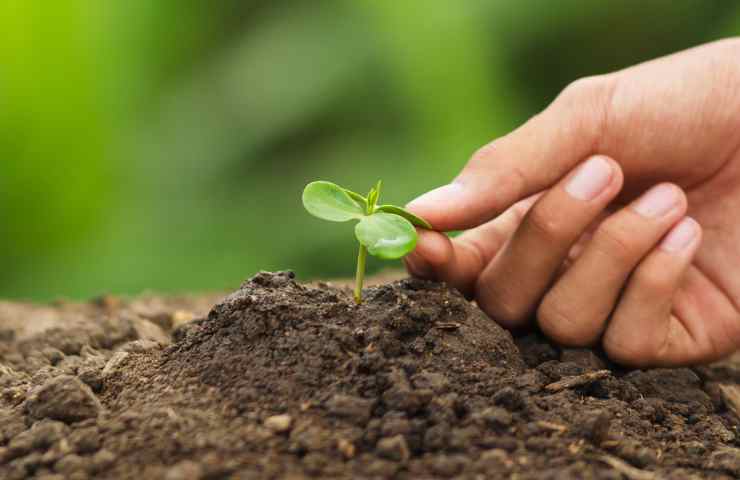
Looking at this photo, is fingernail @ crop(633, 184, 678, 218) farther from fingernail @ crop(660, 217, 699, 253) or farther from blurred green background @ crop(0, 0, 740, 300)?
blurred green background @ crop(0, 0, 740, 300)

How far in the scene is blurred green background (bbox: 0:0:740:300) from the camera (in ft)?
10.8

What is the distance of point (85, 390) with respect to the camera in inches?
41.4

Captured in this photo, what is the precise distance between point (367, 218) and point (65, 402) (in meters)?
0.48

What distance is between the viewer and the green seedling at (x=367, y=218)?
111 centimetres

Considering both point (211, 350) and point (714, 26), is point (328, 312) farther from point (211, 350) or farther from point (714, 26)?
point (714, 26)

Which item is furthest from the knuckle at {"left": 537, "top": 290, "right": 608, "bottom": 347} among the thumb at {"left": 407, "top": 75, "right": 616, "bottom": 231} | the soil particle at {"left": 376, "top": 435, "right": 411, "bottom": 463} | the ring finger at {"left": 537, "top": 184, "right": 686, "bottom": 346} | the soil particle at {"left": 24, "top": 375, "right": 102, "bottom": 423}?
the soil particle at {"left": 24, "top": 375, "right": 102, "bottom": 423}

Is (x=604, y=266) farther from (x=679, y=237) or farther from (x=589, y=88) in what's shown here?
(x=589, y=88)

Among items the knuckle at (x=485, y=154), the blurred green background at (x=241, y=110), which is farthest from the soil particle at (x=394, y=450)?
the blurred green background at (x=241, y=110)

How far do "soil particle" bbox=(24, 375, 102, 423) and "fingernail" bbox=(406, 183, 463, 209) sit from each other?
575mm

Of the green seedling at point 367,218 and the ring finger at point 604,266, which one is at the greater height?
the green seedling at point 367,218

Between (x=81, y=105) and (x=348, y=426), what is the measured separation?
2.83 m

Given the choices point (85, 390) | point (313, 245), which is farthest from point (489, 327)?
point (313, 245)

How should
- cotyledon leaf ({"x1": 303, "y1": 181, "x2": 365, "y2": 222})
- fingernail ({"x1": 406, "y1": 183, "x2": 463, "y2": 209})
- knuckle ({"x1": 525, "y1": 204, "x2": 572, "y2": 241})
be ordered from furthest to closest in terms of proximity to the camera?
knuckle ({"x1": 525, "y1": 204, "x2": 572, "y2": 241}) → fingernail ({"x1": 406, "y1": 183, "x2": 463, "y2": 209}) → cotyledon leaf ({"x1": 303, "y1": 181, "x2": 365, "y2": 222})

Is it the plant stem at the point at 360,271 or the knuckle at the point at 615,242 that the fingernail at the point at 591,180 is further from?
the plant stem at the point at 360,271
